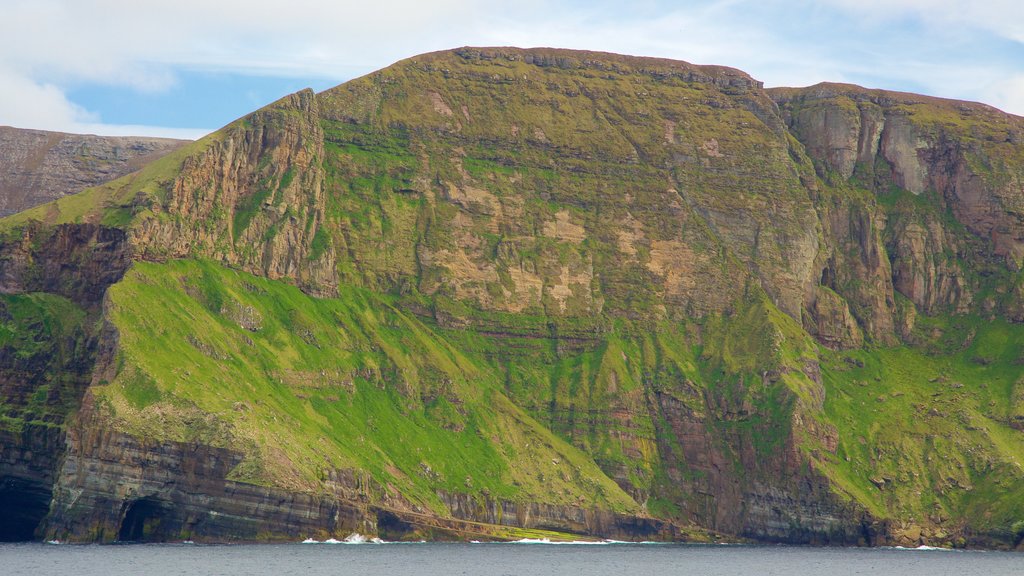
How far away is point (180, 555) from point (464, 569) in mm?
37122

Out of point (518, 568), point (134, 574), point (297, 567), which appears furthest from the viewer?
point (518, 568)

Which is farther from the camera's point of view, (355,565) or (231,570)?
(355,565)

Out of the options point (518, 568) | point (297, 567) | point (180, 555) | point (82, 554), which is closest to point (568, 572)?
point (518, 568)

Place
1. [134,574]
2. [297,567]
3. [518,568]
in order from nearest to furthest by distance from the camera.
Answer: [134,574]
[297,567]
[518,568]

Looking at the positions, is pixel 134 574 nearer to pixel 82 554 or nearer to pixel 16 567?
pixel 16 567

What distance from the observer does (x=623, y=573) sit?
647 feet

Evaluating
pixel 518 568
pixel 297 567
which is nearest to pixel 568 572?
pixel 518 568

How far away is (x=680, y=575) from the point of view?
197875 millimetres

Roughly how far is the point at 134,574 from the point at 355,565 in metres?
33.2

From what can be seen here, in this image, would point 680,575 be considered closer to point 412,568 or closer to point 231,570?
point 412,568

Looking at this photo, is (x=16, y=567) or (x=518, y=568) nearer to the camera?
(x=16, y=567)

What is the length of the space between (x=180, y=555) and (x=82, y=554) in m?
12.3

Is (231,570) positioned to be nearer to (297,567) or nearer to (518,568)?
(297,567)

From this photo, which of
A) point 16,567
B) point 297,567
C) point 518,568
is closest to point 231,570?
point 297,567
